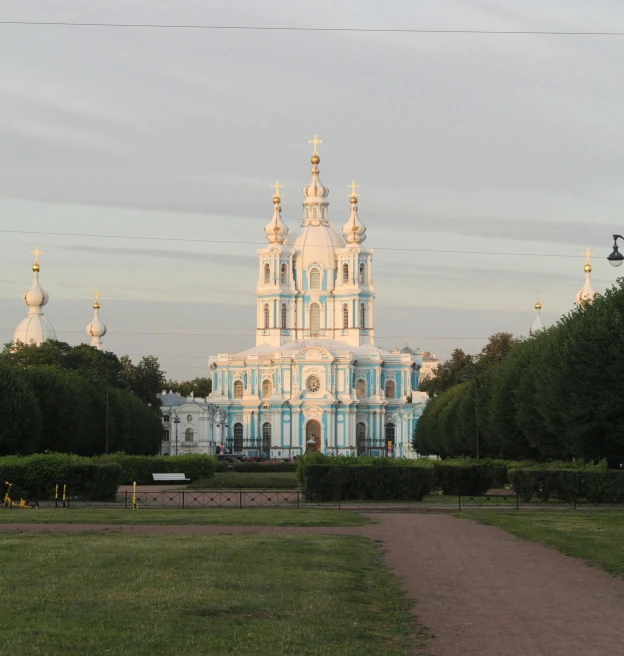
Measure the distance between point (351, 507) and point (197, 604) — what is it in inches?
1293

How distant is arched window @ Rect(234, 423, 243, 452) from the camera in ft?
518

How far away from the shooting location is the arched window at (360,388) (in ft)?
530

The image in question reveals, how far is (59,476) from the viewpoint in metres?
52.9

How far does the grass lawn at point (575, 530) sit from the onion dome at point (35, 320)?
104 meters

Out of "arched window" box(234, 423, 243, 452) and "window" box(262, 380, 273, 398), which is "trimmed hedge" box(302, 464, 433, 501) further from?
"window" box(262, 380, 273, 398)

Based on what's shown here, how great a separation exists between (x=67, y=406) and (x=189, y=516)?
3983 cm

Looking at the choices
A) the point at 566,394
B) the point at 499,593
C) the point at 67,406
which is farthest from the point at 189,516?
the point at 67,406

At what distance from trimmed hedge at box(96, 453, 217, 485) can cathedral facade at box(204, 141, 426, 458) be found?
70528 millimetres

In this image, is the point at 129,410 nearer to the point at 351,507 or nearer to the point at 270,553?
the point at 351,507

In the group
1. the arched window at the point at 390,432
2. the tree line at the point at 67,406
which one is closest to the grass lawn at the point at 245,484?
the tree line at the point at 67,406

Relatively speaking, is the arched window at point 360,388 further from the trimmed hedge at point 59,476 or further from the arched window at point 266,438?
the trimmed hedge at point 59,476

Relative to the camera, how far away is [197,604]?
18.4 meters

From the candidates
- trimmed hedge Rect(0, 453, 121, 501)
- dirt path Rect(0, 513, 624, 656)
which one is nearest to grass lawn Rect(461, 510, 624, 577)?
dirt path Rect(0, 513, 624, 656)

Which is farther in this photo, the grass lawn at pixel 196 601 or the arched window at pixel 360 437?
the arched window at pixel 360 437
